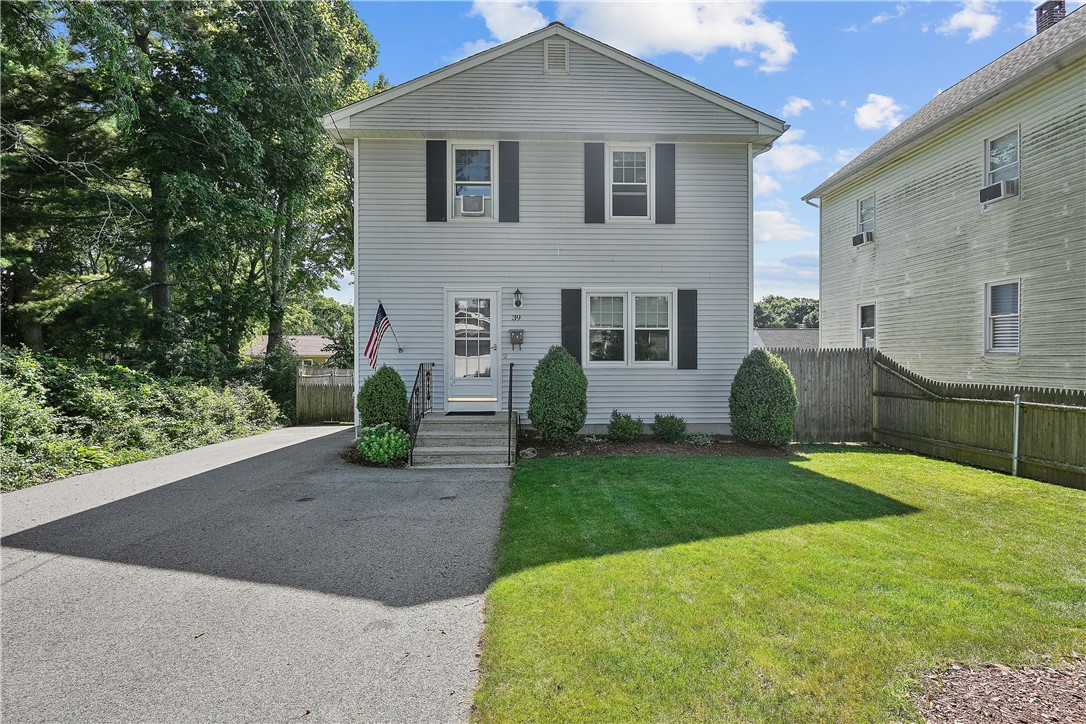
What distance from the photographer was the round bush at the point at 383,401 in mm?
8570

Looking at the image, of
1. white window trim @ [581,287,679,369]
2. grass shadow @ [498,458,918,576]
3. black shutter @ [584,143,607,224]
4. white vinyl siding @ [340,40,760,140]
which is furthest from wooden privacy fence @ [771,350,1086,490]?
white vinyl siding @ [340,40,760,140]

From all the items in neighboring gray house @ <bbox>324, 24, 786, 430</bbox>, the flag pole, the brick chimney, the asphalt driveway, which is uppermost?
the brick chimney

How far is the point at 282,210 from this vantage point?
16.8 meters

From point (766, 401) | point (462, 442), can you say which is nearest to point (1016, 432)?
point (766, 401)

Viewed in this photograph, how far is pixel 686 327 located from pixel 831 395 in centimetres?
329

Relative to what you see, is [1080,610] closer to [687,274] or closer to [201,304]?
[687,274]

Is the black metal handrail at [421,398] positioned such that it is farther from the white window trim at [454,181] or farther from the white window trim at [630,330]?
the white window trim at [630,330]

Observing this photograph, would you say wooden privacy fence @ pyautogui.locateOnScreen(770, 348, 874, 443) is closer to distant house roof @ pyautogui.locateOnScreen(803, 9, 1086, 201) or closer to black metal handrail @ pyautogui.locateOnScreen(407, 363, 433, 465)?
distant house roof @ pyautogui.locateOnScreen(803, 9, 1086, 201)

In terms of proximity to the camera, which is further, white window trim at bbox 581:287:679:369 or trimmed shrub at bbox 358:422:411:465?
white window trim at bbox 581:287:679:369

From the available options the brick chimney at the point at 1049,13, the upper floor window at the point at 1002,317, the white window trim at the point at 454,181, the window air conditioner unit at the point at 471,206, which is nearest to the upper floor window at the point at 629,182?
the white window trim at the point at 454,181

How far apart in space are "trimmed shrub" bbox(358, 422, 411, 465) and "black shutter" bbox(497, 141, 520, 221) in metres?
4.40

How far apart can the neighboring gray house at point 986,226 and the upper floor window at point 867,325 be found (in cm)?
6

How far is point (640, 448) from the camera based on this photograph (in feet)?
29.1

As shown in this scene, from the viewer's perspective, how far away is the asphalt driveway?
2.54 metres
